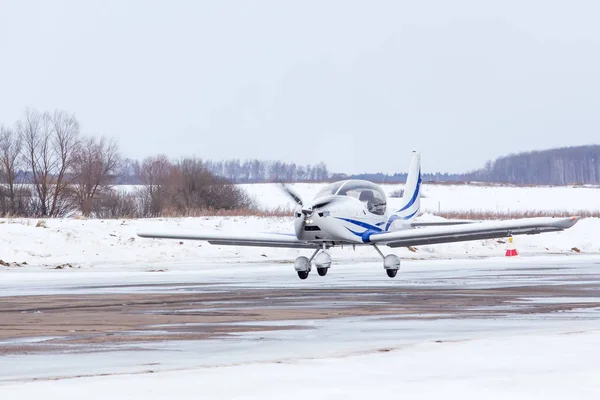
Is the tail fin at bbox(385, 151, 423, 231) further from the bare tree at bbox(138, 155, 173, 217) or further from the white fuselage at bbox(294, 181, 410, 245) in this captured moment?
the bare tree at bbox(138, 155, 173, 217)

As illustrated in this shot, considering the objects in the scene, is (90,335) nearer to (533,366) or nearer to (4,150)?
(533,366)

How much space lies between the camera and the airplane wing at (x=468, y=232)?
80.1 ft

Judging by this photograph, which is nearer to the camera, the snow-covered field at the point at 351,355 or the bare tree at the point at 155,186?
the snow-covered field at the point at 351,355

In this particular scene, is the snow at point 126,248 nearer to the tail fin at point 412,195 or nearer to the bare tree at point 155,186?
the tail fin at point 412,195

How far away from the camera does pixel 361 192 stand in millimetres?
27188

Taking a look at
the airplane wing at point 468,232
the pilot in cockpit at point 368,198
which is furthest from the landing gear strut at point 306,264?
the pilot in cockpit at point 368,198

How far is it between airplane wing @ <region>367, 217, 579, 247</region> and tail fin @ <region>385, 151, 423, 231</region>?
159 cm

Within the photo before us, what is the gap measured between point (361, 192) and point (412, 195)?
488cm

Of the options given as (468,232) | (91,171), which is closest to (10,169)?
(91,171)

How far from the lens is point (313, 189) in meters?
103

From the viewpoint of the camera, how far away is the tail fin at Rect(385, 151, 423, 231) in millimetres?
29875

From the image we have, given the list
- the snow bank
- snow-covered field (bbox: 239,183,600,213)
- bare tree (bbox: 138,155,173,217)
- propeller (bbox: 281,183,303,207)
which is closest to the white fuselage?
propeller (bbox: 281,183,303,207)

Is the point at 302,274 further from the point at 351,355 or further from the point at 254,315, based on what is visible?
the point at 351,355

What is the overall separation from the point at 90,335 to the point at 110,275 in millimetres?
16504
